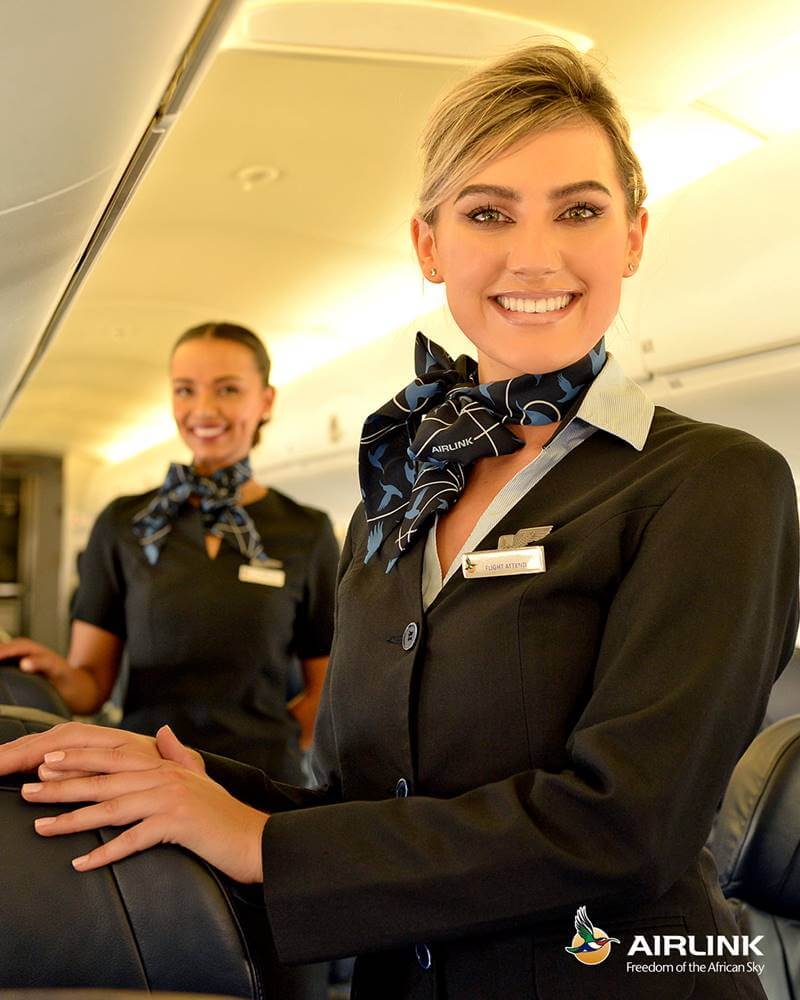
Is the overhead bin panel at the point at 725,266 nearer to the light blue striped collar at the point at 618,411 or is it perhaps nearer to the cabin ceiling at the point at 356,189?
the cabin ceiling at the point at 356,189

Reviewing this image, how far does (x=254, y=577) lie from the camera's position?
3.31 m

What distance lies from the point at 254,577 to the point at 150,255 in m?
3.27

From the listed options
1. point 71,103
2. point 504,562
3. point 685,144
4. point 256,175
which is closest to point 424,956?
point 504,562

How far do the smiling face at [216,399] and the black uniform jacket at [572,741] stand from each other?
211 centimetres

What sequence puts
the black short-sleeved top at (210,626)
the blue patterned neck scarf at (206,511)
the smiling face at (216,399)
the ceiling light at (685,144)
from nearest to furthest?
the black short-sleeved top at (210,626) → the blue patterned neck scarf at (206,511) → the smiling face at (216,399) → the ceiling light at (685,144)

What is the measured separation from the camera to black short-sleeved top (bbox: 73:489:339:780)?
323 centimetres

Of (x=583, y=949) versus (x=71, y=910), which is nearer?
(x=71, y=910)

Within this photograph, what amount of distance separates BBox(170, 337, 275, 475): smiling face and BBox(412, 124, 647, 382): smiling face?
2.01m

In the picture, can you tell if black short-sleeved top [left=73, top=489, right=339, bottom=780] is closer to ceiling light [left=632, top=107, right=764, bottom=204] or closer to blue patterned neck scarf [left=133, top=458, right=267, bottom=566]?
blue patterned neck scarf [left=133, top=458, right=267, bottom=566]

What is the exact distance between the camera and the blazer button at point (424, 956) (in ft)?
4.70

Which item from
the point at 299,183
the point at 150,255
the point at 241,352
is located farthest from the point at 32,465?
the point at 241,352

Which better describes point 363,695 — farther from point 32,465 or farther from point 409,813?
point 32,465

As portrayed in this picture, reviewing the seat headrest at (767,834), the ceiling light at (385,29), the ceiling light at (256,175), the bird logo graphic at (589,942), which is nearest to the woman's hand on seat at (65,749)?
the bird logo graphic at (589,942)

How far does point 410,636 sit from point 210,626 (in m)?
1.86
